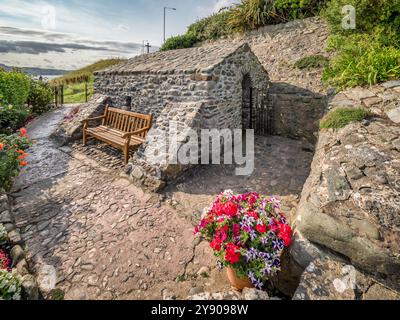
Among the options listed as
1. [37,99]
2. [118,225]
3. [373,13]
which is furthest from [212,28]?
[118,225]

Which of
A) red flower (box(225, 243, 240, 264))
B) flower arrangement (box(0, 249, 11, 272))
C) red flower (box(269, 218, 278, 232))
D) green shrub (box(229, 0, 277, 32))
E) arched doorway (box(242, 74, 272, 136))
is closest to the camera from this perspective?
red flower (box(225, 243, 240, 264))

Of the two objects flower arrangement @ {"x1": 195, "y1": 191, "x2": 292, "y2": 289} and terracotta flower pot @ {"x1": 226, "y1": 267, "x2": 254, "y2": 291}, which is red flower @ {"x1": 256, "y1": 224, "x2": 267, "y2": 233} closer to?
flower arrangement @ {"x1": 195, "y1": 191, "x2": 292, "y2": 289}

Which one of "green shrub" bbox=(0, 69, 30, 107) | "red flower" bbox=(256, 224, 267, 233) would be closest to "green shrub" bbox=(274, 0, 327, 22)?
"red flower" bbox=(256, 224, 267, 233)

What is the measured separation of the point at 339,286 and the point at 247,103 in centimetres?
684

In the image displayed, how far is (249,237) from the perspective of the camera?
97.7 inches

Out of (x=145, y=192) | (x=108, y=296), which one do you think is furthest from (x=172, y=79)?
(x=108, y=296)

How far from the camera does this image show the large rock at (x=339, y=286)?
6.72 ft

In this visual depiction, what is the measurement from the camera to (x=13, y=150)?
470 centimetres

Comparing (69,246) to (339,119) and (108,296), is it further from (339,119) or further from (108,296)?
(339,119)

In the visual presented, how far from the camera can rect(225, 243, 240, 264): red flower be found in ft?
7.57

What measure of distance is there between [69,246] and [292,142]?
6958 mm

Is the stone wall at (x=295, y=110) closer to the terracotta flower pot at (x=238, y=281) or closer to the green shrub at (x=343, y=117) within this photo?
the green shrub at (x=343, y=117)

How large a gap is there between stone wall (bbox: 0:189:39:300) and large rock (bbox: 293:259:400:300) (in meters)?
2.91
